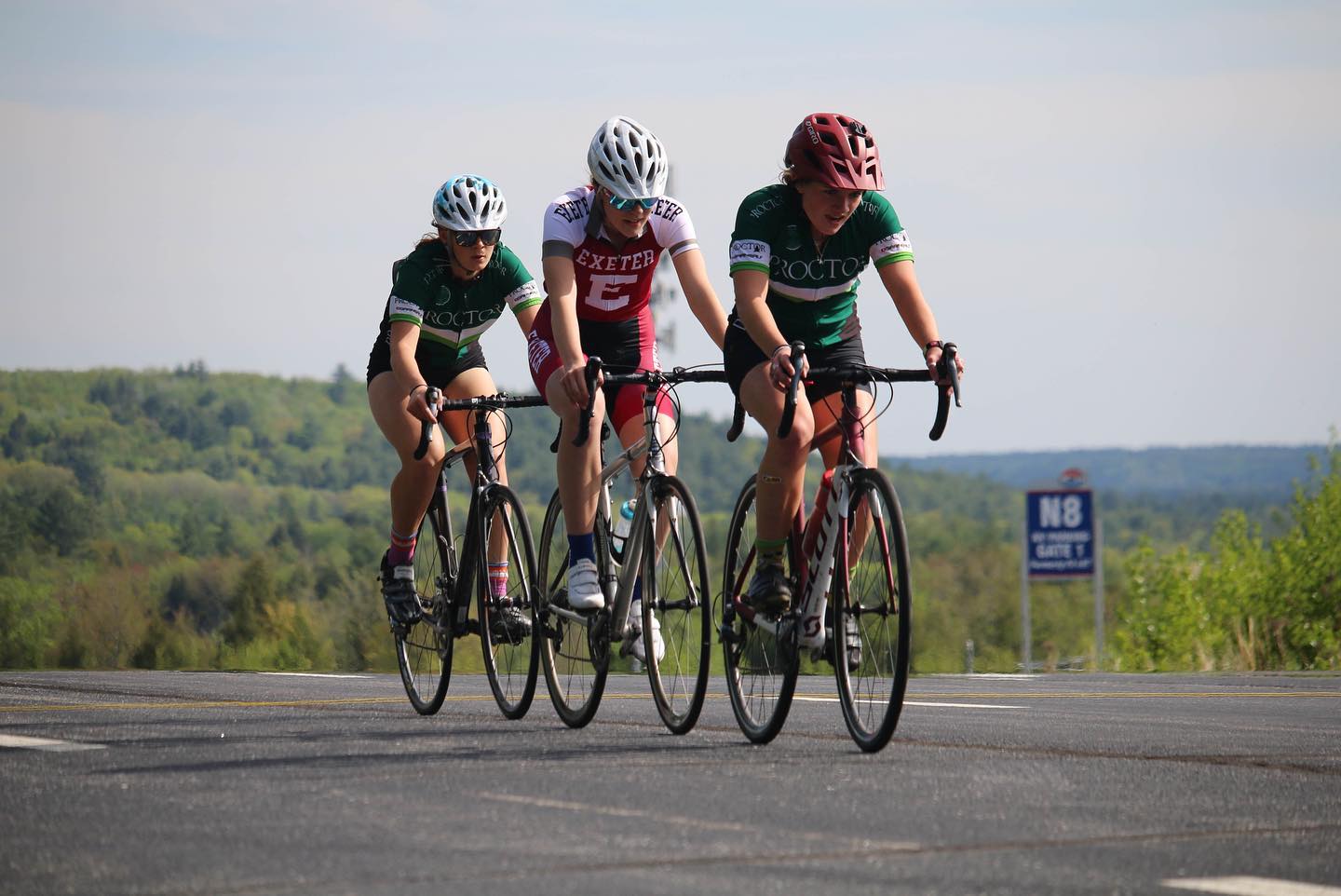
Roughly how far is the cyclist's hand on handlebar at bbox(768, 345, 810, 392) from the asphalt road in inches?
53.5

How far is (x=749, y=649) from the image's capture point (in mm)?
8312

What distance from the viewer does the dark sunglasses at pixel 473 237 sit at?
9422mm

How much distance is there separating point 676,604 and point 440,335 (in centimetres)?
224

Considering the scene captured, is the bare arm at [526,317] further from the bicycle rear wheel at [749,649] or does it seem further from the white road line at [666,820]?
the white road line at [666,820]

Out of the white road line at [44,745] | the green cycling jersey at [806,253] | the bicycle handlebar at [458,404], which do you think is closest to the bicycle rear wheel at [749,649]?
the green cycling jersey at [806,253]

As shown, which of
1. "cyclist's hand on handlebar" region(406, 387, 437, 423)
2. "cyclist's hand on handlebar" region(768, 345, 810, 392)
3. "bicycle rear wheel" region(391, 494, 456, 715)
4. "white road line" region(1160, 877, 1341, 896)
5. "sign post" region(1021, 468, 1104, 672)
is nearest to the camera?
"white road line" region(1160, 877, 1341, 896)

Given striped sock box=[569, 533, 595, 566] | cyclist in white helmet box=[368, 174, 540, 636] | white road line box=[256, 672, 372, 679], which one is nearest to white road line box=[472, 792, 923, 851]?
striped sock box=[569, 533, 595, 566]

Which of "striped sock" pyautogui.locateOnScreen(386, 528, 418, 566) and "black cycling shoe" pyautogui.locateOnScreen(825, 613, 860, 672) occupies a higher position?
"striped sock" pyautogui.locateOnScreen(386, 528, 418, 566)

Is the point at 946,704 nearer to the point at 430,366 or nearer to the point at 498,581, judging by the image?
the point at 498,581

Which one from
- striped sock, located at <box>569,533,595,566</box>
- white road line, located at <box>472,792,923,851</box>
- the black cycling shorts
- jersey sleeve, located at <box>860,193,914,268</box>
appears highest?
jersey sleeve, located at <box>860,193,914,268</box>

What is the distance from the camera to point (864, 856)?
5262mm

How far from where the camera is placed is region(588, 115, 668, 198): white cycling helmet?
8336 mm

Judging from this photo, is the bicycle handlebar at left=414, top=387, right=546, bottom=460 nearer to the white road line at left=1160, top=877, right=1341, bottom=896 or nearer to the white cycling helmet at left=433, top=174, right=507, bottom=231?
the white cycling helmet at left=433, top=174, right=507, bottom=231

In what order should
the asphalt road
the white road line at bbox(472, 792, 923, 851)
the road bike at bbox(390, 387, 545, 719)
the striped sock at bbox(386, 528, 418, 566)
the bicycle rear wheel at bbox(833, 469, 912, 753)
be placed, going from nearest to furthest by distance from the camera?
the asphalt road → the white road line at bbox(472, 792, 923, 851) → the bicycle rear wheel at bbox(833, 469, 912, 753) → the road bike at bbox(390, 387, 545, 719) → the striped sock at bbox(386, 528, 418, 566)
